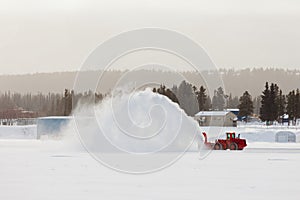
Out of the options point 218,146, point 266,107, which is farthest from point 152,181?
point 266,107

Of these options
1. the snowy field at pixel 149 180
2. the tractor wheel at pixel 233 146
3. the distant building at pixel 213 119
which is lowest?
the distant building at pixel 213 119

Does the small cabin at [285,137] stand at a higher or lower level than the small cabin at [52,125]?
lower

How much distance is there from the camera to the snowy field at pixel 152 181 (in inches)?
403

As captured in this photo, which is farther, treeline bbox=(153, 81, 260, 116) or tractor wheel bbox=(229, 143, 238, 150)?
treeline bbox=(153, 81, 260, 116)

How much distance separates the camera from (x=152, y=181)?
12414 mm

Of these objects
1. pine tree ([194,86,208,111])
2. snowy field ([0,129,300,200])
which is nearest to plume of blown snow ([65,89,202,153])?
snowy field ([0,129,300,200])

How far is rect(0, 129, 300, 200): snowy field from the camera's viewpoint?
10.2 metres

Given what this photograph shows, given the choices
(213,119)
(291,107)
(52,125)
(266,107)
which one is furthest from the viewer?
(291,107)

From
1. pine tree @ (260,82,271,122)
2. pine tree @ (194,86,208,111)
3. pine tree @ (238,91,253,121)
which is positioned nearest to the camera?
pine tree @ (260,82,271,122)

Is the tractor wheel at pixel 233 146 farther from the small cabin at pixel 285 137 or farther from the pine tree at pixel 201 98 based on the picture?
the pine tree at pixel 201 98

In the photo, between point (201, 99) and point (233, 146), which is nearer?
point (233, 146)

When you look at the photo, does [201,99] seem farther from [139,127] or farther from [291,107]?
[139,127]

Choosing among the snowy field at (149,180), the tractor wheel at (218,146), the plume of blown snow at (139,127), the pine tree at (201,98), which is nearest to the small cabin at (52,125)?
the plume of blown snow at (139,127)

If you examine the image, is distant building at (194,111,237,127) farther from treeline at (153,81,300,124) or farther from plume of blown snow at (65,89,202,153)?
plume of blown snow at (65,89,202,153)
